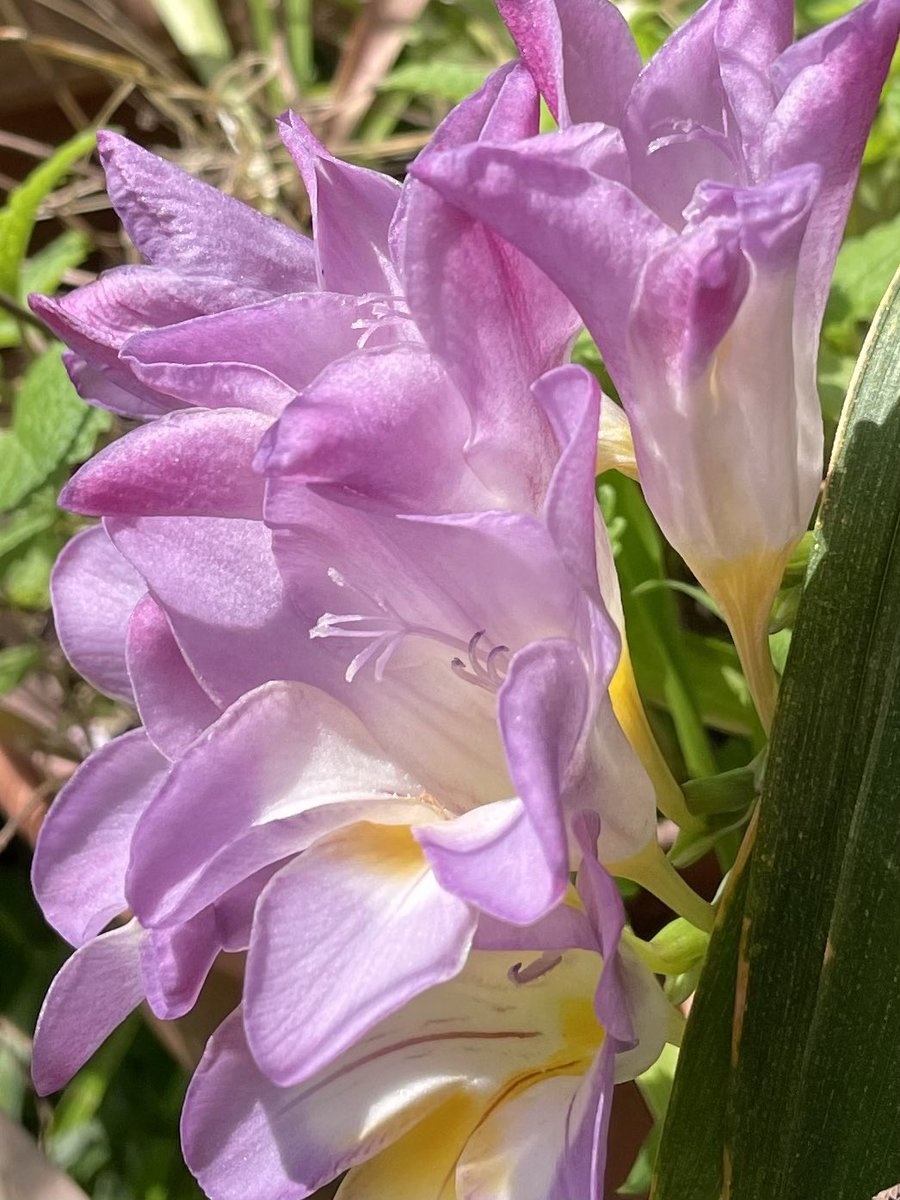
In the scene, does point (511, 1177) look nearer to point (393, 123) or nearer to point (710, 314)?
point (710, 314)

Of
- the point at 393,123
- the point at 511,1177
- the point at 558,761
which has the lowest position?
the point at 511,1177

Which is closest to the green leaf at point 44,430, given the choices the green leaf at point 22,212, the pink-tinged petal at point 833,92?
the green leaf at point 22,212

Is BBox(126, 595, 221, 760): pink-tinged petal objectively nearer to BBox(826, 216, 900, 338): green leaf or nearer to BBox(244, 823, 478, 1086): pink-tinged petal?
BBox(244, 823, 478, 1086): pink-tinged petal

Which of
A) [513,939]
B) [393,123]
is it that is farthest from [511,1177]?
[393,123]

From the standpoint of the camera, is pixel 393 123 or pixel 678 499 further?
pixel 393 123

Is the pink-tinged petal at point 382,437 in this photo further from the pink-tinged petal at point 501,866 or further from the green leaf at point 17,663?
the green leaf at point 17,663

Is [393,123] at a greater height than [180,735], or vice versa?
[393,123]
